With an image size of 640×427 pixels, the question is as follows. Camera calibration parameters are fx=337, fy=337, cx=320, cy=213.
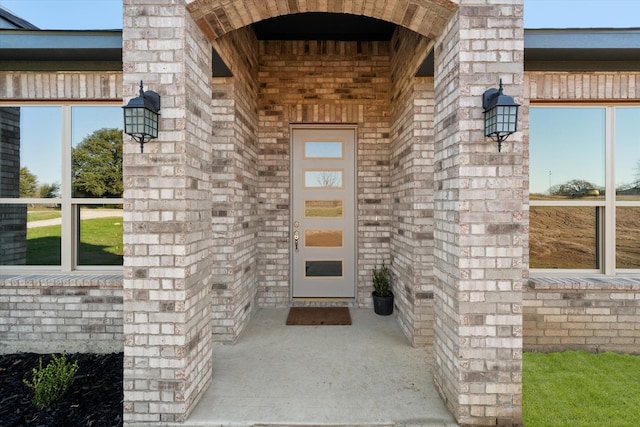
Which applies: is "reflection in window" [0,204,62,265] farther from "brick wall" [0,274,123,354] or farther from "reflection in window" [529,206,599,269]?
→ "reflection in window" [529,206,599,269]

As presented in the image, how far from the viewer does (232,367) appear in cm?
299

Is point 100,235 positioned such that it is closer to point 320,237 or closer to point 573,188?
point 320,237

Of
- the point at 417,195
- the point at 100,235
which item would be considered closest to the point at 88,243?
the point at 100,235

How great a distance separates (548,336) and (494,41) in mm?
2871

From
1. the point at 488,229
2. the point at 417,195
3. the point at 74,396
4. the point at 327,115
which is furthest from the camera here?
the point at 327,115

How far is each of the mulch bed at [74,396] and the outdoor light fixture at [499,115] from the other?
3217 millimetres

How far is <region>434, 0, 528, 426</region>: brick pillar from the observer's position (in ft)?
7.39

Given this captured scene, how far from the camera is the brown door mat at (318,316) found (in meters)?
4.06

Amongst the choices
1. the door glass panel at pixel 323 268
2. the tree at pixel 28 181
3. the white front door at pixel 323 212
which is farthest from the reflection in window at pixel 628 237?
the tree at pixel 28 181

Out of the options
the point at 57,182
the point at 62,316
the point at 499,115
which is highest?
the point at 499,115

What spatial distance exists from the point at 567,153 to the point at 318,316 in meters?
3.38

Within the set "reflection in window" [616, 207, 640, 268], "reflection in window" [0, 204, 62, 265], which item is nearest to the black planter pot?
"reflection in window" [616, 207, 640, 268]

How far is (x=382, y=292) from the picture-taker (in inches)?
173

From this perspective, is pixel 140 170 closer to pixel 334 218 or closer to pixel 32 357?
pixel 32 357
